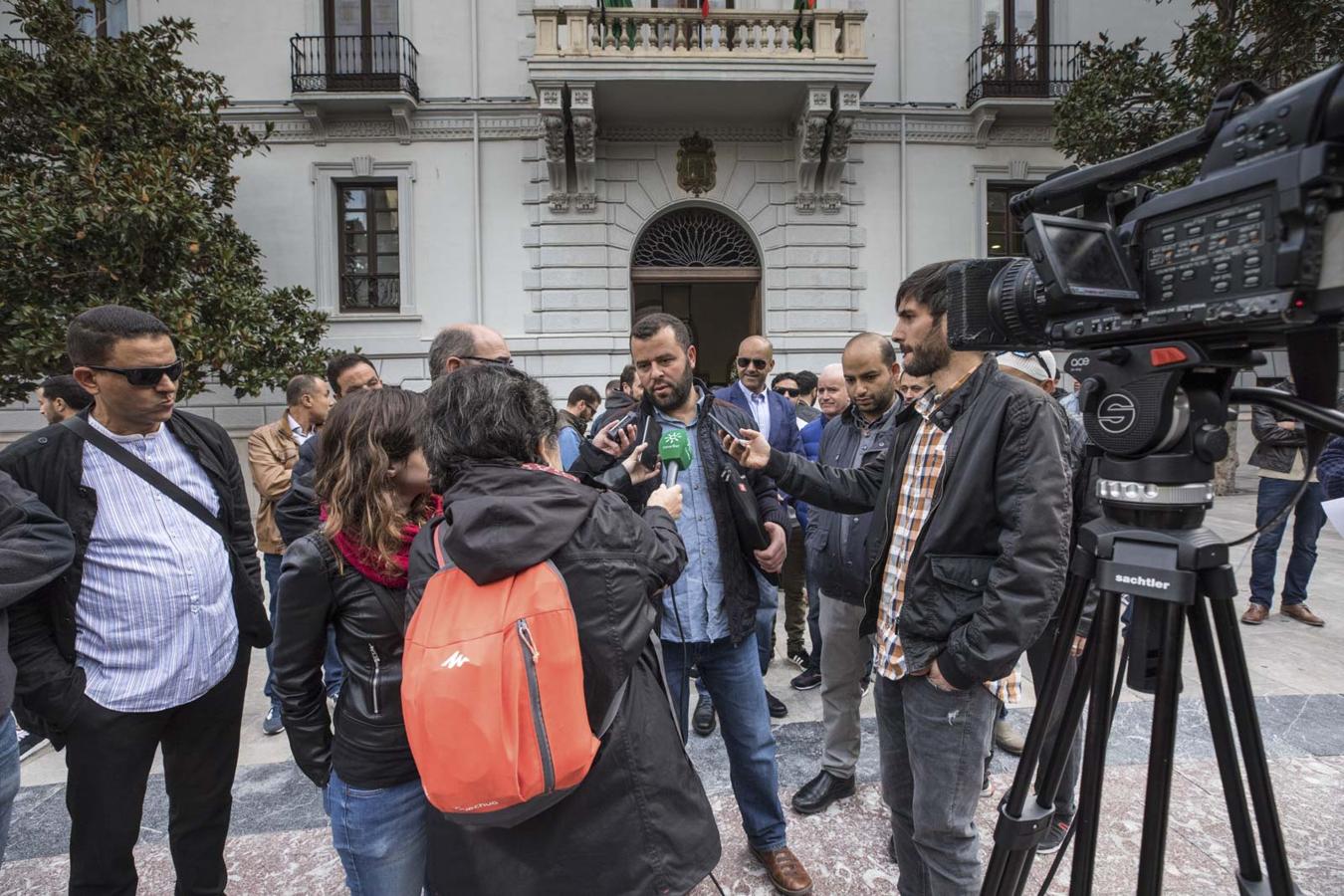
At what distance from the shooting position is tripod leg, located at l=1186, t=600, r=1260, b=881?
1144 mm

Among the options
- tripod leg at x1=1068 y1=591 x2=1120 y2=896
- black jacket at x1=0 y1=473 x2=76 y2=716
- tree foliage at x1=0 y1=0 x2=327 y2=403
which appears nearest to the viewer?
tripod leg at x1=1068 y1=591 x2=1120 y2=896

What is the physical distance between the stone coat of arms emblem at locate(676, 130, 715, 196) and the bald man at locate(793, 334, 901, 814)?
7871 mm

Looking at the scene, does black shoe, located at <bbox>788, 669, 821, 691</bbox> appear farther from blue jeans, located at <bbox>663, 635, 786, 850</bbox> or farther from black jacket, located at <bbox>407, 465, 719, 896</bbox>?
black jacket, located at <bbox>407, 465, 719, 896</bbox>

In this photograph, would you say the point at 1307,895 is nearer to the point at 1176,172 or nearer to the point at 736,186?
the point at 1176,172

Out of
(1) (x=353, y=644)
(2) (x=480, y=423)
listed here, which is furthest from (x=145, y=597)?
(2) (x=480, y=423)

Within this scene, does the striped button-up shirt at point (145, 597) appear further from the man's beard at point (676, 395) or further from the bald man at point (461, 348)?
the man's beard at point (676, 395)

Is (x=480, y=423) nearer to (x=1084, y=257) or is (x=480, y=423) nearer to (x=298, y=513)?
(x=1084, y=257)

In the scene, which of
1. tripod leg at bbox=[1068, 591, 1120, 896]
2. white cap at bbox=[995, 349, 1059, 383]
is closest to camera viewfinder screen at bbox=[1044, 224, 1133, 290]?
tripod leg at bbox=[1068, 591, 1120, 896]

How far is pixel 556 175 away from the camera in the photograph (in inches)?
404

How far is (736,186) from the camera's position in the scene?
418 inches

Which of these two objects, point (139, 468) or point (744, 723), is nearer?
point (139, 468)

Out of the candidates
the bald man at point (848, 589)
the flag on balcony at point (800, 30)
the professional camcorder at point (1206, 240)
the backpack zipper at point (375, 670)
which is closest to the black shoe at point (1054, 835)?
the bald man at point (848, 589)

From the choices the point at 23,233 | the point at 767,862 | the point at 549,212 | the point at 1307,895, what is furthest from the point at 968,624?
the point at 549,212

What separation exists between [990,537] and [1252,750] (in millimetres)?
849
